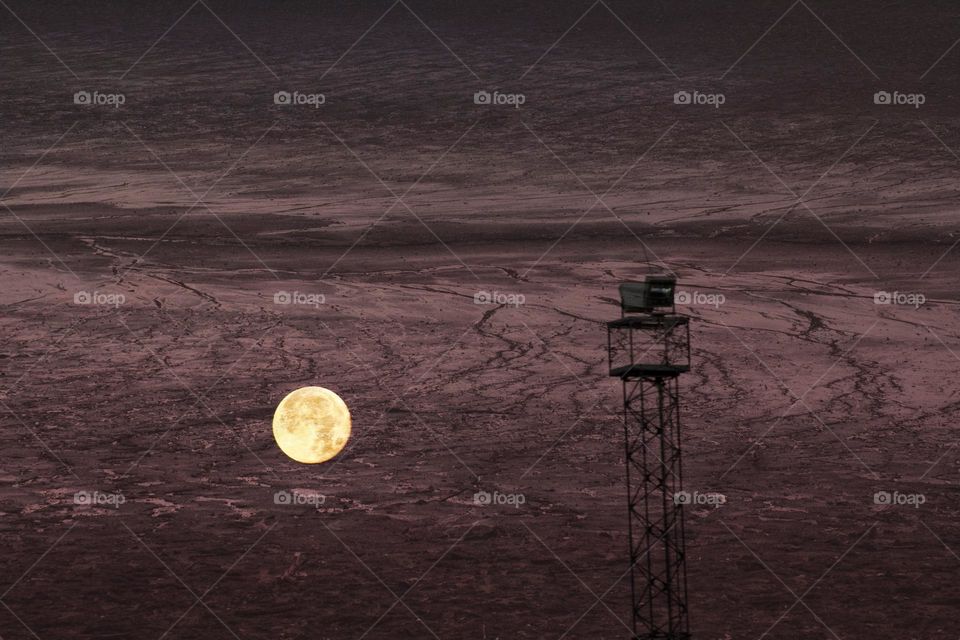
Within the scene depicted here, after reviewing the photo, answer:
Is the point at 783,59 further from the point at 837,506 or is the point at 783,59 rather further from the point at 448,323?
the point at 837,506

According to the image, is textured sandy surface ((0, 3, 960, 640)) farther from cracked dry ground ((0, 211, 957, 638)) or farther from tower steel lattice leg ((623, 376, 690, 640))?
tower steel lattice leg ((623, 376, 690, 640))

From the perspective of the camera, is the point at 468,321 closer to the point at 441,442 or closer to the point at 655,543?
the point at 441,442

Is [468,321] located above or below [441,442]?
above

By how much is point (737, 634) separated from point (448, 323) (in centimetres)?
1625

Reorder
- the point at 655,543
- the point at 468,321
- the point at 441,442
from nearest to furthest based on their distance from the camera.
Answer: the point at 655,543 → the point at 441,442 → the point at 468,321

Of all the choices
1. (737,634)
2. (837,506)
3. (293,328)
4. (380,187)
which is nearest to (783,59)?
(380,187)

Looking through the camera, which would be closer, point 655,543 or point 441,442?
point 655,543

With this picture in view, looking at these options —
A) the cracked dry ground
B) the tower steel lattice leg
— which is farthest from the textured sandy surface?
the tower steel lattice leg

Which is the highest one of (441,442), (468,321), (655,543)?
(468,321)

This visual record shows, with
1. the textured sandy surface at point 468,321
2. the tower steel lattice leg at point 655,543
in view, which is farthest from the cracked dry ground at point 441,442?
the tower steel lattice leg at point 655,543

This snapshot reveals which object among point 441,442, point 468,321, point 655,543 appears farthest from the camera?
point 468,321

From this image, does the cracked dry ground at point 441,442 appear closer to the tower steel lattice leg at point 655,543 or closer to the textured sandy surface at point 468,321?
the textured sandy surface at point 468,321

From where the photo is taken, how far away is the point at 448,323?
38000 mm

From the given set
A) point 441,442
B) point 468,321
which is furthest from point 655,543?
point 468,321
